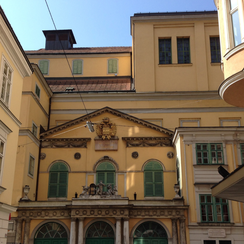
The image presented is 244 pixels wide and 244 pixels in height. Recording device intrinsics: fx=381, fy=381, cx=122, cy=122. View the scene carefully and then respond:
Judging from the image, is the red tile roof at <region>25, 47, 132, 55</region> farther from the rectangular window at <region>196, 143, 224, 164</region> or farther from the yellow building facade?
the rectangular window at <region>196, 143, 224, 164</region>

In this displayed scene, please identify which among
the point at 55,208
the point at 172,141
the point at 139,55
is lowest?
the point at 55,208

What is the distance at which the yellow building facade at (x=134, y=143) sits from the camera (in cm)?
2473

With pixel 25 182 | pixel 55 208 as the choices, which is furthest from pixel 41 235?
pixel 25 182

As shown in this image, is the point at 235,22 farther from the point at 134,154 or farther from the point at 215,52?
the point at 215,52

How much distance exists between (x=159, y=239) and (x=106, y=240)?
3454 mm

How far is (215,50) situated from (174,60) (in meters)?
3.95

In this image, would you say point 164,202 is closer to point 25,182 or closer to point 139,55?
point 25,182

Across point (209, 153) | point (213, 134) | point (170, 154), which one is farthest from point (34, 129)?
point (213, 134)

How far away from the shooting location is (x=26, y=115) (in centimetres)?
2742

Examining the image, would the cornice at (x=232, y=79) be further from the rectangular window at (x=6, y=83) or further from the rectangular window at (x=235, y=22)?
the rectangular window at (x=6, y=83)

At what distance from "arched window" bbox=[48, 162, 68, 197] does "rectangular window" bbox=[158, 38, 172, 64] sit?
535 inches

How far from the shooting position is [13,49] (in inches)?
738

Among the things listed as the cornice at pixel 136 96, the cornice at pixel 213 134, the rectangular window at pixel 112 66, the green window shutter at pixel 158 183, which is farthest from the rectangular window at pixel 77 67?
the cornice at pixel 213 134

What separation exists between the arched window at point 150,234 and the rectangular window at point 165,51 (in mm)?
15908
